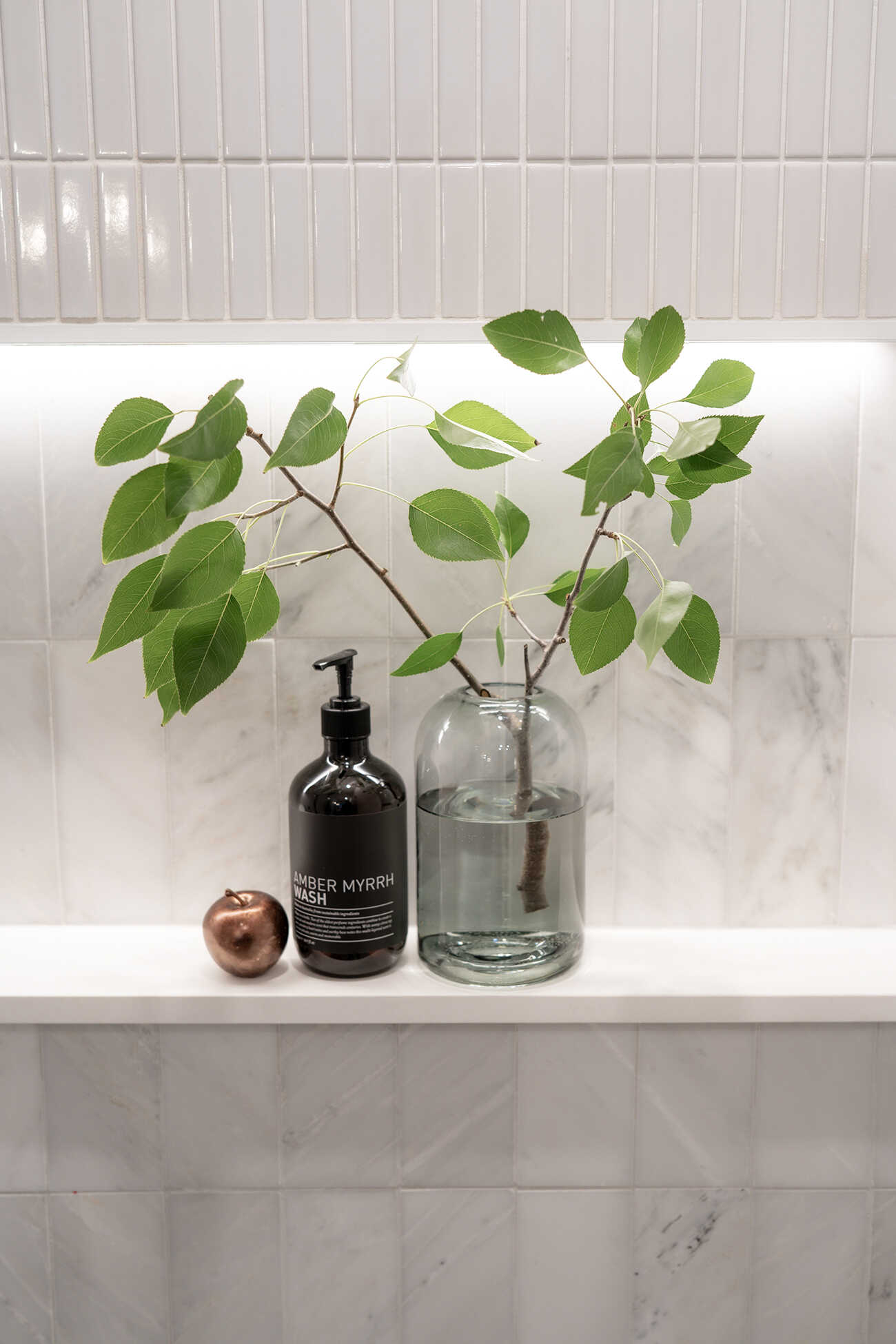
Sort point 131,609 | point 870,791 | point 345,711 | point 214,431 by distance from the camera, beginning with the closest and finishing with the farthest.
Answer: point 214,431 → point 131,609 → point 345,711 → point 870,791

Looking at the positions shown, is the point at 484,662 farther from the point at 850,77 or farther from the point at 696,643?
the point at 850,77

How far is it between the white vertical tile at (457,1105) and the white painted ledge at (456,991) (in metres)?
0.03

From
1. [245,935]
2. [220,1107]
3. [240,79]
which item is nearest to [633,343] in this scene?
[240,79]

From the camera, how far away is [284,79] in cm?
71

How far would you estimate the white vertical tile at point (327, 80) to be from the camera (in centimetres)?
70

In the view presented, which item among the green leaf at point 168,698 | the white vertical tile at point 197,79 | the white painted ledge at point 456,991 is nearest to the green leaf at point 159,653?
the green leaf at point 168,698

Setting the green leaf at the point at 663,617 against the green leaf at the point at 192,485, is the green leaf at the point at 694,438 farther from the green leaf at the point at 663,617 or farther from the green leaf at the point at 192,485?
the green leaf at the point at 192,485

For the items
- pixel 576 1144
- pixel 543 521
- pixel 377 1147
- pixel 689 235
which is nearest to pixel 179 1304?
pixel 377 1147

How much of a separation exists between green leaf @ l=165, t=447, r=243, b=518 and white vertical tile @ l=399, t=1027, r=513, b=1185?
0.40 metres

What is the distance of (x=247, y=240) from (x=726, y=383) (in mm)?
357

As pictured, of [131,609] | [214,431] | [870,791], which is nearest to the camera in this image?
[214,431]

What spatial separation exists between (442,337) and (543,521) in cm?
17

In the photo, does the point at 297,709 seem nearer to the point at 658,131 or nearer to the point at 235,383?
the point at 235,383

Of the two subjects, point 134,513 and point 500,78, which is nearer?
point 134,513
